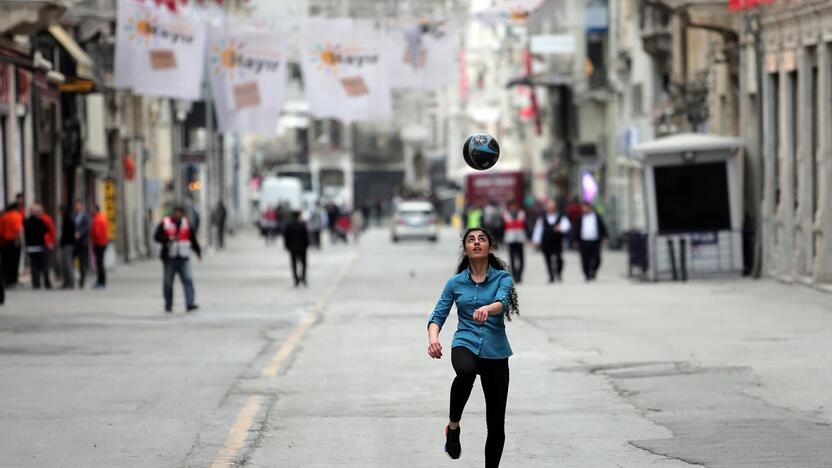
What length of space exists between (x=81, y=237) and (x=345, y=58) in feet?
20.0

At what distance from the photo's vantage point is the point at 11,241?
33125 mm

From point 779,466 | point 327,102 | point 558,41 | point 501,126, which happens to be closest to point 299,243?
point 327,102

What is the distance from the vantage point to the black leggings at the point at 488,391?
1002cm

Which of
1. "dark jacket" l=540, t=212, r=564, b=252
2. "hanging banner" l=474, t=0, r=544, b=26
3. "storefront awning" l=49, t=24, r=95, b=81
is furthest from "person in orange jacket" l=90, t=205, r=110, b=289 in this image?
"hanging banner" l=474, t=0, r=544, b=26

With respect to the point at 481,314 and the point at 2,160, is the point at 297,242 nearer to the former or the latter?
the point at 2,160

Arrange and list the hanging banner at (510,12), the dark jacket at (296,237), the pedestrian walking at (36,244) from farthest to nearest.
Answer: the dark jacket at (296,237) < the pedestrian walking at (36,244) < the hanging banner at (510,12)

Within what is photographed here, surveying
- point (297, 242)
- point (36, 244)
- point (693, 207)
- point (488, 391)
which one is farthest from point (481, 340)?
point (297, 242)

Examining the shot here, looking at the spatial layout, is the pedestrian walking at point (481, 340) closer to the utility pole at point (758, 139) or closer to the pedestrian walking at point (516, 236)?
the utility pole at point (758, 139)

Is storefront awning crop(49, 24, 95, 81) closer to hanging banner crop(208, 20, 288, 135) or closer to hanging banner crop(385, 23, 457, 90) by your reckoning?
hanging banner crop(208, 20, 288, 135)

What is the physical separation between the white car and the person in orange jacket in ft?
115

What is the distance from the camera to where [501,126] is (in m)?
106

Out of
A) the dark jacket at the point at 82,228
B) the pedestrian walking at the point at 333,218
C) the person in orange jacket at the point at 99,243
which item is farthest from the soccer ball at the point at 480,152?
the pedestrian walking at the point at 333,218

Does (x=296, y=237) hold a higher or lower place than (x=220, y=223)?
higher

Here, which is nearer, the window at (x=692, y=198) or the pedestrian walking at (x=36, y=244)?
the pedestrian walking at (x=36, y=244)
